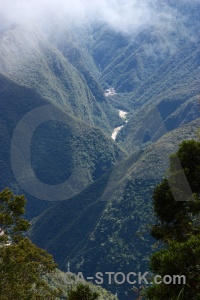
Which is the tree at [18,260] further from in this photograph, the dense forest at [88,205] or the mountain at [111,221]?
the mountain at [111,221]

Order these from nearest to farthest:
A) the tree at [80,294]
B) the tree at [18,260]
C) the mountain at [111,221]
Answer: the tree at [80,294]
the tree at [18,260]
the mountain at [111,221]

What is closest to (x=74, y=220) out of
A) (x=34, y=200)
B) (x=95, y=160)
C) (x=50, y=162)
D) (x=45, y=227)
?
(x=45, y=227)

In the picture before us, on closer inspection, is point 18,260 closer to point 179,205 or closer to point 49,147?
point 179,205

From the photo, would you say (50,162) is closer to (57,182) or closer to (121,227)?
(57,182)

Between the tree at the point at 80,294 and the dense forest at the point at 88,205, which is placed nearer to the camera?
the tree at the point at 80,294

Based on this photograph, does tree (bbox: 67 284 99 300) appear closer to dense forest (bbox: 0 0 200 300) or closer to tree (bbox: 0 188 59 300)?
dense forest (bbox: 0 0 200 300)

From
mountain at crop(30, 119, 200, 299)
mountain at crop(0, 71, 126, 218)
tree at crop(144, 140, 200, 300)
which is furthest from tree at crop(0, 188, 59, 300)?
mountain at crop(0, 71, 126, 218)

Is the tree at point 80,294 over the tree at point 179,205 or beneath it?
beneath

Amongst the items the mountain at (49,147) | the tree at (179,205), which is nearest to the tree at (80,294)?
the tree at (179,205)
